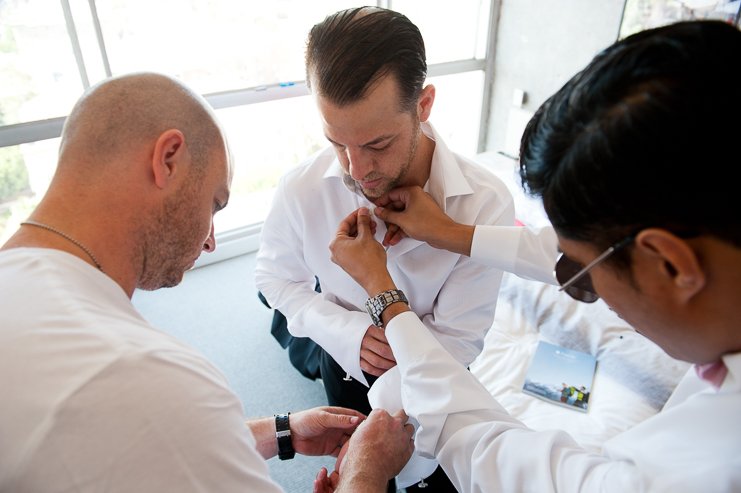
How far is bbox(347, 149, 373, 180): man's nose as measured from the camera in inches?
46.2

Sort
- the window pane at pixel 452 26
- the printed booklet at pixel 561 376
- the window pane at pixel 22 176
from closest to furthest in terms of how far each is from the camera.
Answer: the printed booklet at pixel 561 376, the window pane at pixel 22 176, the window pane at pixel 452 26

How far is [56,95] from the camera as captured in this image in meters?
2.71

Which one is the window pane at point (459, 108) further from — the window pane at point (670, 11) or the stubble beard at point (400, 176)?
the stubble beard at point (400, 176)

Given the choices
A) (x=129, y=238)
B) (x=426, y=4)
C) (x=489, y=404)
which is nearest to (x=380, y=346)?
(x=489, y=404)

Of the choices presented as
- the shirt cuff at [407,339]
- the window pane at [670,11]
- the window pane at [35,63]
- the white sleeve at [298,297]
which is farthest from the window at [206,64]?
the shirt cuff at [407,339]

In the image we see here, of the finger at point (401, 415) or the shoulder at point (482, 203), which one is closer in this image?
the finger at point (401, 415)

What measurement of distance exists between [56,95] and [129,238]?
253 centimetres

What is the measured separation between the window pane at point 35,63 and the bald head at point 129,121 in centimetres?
228

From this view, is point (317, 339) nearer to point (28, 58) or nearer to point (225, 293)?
point (225, 293)

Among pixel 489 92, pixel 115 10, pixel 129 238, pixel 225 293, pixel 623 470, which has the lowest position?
pixel 225 293

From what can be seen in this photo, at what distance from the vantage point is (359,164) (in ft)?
3.88

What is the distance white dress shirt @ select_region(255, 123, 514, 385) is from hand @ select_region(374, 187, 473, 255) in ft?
0.21

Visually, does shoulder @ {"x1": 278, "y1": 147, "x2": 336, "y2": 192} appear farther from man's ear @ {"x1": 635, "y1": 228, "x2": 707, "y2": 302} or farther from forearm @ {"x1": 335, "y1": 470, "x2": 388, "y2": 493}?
man's ear @ {"x1": 635, "y1": 228, "x2": 707, "y2": 302}

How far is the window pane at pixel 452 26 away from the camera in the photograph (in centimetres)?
391
